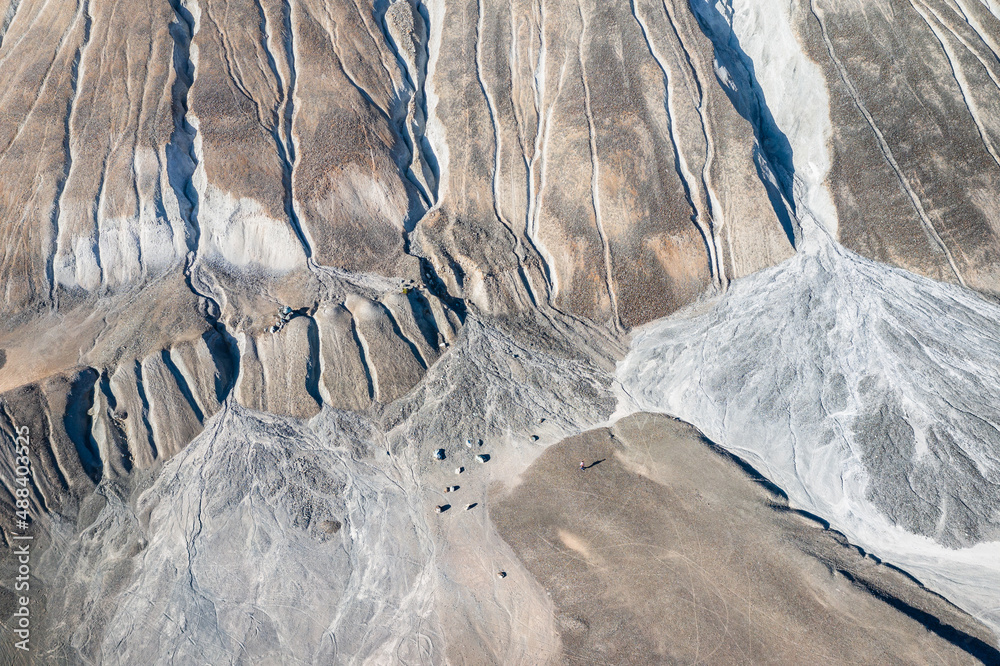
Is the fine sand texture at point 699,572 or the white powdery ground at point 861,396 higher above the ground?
the white powdery ground at point 861,396

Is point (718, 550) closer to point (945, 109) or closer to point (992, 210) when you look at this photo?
point (992, 210)

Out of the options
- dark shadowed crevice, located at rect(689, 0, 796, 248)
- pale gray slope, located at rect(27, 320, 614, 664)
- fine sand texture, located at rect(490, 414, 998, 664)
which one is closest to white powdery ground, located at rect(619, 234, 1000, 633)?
fine sand texture, located at rect(490, 414, 998, 664)

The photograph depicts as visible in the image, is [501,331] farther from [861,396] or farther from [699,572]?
[861,396]

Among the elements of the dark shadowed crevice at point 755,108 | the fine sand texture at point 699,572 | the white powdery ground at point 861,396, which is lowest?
the fine sand texture at point 699,572


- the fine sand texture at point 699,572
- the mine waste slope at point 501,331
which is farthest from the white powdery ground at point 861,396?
the fine sand texture at point 699,572

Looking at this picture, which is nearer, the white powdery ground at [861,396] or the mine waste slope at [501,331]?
the mine waste slope at [501,331]

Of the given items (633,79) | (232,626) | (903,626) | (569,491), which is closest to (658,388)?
(569,491)

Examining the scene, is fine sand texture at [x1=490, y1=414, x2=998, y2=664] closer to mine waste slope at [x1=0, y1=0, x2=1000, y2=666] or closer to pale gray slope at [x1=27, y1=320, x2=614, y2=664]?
mine waste slope at [x1=0, y1=0, x2=1000, y2=666]

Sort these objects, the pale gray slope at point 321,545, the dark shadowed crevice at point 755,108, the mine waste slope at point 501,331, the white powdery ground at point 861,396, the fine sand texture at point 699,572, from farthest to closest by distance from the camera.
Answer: the dark shadowed crevice at point 755,108 < the white powdery ground at point 861,396 < the mine waste slope at point 501,331 < the pale gray slope at point 321,545 < the fine sand texture at point 699,572

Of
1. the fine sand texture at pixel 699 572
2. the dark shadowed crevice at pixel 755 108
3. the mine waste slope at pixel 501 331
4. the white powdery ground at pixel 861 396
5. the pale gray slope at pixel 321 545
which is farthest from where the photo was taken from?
the dark shadowed crevice at pixel 755 108

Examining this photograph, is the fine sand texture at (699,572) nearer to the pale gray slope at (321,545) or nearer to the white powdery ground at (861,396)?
the white powdery ground at (861,396)
